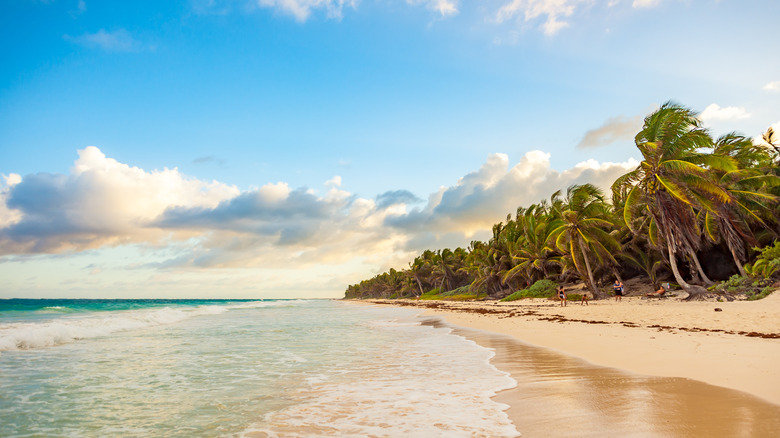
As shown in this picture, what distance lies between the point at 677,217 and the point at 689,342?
54.1 ft

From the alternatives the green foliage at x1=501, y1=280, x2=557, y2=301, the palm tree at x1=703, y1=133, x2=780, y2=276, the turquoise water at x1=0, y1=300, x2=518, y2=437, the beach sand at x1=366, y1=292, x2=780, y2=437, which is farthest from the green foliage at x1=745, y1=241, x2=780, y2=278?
the green foliage at x1=501, y1=280, x2=557, y2=301

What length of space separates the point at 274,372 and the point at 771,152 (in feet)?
128

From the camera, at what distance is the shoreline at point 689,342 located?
678 centimetres

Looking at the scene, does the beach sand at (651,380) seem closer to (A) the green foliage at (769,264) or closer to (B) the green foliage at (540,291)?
(A) the green foliage at (769,264)

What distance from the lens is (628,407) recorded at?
5.29m

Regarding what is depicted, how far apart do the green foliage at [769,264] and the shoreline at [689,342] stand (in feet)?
9.13

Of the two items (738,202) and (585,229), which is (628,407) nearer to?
(738,202)

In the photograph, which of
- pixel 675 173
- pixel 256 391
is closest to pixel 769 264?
pixel 675 173

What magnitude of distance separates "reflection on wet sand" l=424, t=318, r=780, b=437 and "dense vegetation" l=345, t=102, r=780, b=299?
1885 centimetres

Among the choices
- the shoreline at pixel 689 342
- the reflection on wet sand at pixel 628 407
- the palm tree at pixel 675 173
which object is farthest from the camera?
the palm tree at pixel 675 173

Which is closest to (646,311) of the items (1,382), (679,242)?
(679,242)

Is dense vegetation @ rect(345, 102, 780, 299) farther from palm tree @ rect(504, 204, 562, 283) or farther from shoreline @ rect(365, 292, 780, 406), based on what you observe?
shoreline @ rect(365, 292, 780, 406)

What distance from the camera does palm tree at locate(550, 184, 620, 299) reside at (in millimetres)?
33531

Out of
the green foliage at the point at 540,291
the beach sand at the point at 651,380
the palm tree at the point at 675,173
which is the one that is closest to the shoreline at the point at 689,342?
the beach sand at the point at 651,380
